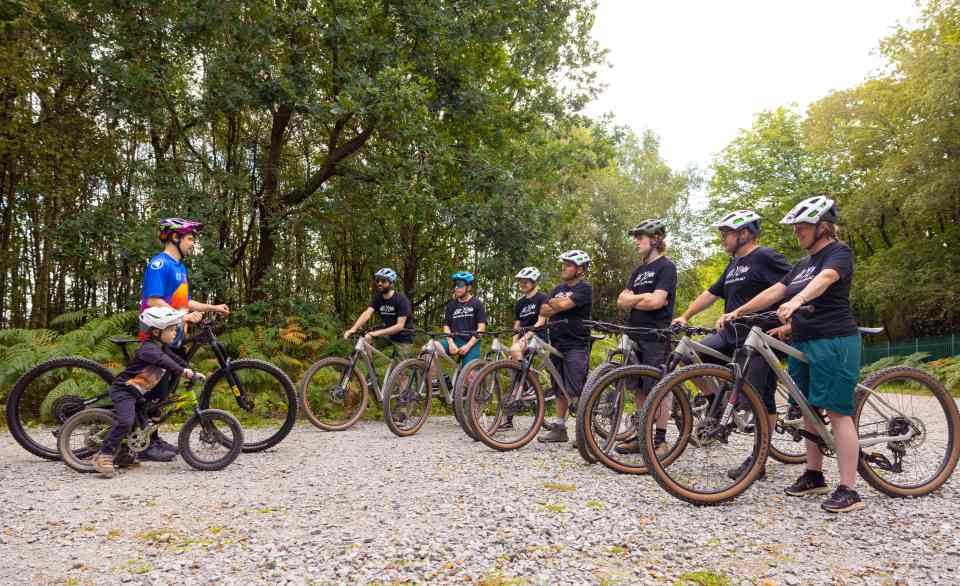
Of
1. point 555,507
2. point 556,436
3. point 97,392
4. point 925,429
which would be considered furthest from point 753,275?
point 97,392

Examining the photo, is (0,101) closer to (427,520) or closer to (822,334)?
(427,520)

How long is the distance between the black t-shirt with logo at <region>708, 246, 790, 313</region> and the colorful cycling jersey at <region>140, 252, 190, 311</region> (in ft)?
15.7

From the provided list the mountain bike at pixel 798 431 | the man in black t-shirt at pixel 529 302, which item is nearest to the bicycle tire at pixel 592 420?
the mountain bike at pixel 798 431

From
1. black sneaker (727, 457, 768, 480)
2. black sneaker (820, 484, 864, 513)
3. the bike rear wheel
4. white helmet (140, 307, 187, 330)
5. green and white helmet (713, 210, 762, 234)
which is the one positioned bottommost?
black sneaker (820, 484, 864, 513)

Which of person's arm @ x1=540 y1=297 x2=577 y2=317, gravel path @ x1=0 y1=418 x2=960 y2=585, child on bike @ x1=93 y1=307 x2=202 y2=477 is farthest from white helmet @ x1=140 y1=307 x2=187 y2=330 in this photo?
person's arm @ x1=540 y1=297 x2=577 y2=317

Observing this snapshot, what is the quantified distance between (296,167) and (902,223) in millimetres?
27108

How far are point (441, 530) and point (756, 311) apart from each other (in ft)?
9.84

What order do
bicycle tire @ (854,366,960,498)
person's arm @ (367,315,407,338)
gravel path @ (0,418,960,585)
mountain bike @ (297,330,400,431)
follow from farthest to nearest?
person's arm @ (367,315,407,338) → mountain bike @ (297,330,400,431) → bicycle tire @ (854,366,960,498) → gravel path @ (0,418,960,585)

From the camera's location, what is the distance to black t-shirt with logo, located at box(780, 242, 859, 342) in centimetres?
401

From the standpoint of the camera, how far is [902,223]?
2738cm

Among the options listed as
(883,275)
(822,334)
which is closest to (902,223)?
(883,275)

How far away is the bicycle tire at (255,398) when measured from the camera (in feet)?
18.8

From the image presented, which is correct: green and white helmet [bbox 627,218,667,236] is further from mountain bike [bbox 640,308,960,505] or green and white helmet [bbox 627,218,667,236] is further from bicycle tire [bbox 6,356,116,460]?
bicycle tire [bbox 6,356,116,460]

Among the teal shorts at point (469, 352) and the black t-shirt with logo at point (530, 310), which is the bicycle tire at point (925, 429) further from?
the teal shorts at point (469, 352)
